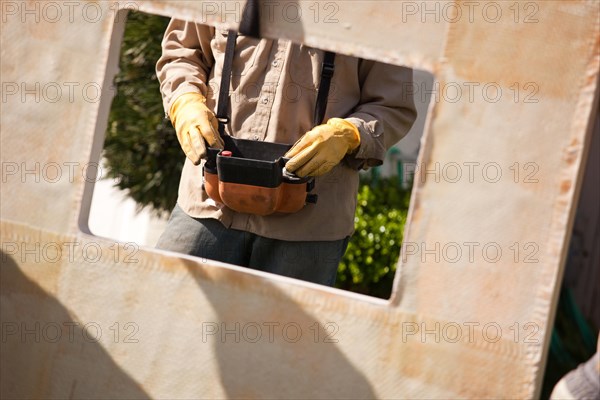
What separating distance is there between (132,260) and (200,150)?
0.32 m

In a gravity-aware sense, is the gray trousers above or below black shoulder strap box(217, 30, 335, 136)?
below

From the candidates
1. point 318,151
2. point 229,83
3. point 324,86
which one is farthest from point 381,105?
point 229,83

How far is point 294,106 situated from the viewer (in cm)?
252

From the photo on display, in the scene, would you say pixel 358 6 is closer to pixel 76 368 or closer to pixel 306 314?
pixel 306 314

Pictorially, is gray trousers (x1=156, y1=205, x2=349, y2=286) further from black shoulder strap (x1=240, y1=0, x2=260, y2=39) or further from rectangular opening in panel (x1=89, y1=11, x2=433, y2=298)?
black shoulder strap (x1=240, y1=0, x2=260, y2=39)

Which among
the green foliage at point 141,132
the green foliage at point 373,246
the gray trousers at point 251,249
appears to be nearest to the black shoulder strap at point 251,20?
the gray trousers at point 251,249

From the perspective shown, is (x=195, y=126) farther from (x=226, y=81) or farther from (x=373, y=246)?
(x=373, y=246)

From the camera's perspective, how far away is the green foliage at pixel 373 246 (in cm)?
450

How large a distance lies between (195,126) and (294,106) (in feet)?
0.89

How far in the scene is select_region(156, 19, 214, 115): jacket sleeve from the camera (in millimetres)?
2609

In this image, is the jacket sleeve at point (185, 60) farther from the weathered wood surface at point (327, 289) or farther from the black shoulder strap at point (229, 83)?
the weathered wood surface at point (327, 289)

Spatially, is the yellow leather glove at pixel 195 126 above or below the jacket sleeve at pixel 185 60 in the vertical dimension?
below

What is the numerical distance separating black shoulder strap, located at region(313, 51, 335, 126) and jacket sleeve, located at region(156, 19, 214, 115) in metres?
0.34

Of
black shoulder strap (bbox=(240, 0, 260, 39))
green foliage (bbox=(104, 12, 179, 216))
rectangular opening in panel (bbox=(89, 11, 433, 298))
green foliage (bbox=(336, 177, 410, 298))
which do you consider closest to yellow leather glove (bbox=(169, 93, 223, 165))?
rectangular opening in panel (bbox=(89, 11, 433, 298))
